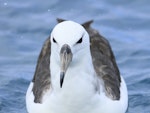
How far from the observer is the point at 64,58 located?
8789mm

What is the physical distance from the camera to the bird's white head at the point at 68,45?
8844mm

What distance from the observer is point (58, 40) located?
9.00 m

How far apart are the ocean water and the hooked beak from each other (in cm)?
316

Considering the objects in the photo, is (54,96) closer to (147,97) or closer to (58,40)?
(58,40)

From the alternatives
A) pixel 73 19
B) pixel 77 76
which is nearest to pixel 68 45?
pixel 77 76

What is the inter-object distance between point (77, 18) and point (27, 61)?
2.04 m

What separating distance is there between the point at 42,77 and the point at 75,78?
5.41 feet

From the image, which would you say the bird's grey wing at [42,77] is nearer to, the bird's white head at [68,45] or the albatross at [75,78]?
the albatross at [75,78]

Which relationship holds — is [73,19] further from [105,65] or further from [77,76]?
[77,76]

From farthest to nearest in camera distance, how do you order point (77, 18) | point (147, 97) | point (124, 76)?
point (77, 18), point (124, 76), point (147, 97)

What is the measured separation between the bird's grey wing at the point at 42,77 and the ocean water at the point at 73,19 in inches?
31.5

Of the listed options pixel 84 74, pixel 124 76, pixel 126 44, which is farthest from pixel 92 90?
pixel 126 44

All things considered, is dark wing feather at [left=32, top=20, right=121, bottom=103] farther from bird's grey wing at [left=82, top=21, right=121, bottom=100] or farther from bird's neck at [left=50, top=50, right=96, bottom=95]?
bird's neck at [left=50, top=50, right=96, bottom=95]

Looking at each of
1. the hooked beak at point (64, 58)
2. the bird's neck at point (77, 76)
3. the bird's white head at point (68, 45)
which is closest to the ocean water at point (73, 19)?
the bird's neck at point (77, 76)
